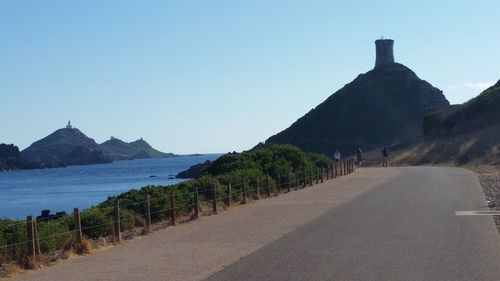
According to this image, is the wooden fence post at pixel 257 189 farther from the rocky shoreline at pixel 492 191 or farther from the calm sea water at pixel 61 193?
the calm sea water at pixel 61 193

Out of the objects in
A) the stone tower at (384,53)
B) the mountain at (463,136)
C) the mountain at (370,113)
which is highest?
the stone tower at (384,53)

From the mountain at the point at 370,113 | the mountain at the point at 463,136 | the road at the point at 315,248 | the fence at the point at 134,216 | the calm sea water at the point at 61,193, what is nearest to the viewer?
the road at the point at 315,248

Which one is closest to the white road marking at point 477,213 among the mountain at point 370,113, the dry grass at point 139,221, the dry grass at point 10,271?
the dry grass at point 139,221

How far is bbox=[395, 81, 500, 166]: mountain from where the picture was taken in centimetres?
6753

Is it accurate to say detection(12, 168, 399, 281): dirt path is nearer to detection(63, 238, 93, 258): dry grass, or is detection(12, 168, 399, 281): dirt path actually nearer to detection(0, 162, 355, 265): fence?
detection(63, 238, 93, 258): dry grass

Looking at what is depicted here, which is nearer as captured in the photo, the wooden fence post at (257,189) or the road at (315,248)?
the road at (315,248)

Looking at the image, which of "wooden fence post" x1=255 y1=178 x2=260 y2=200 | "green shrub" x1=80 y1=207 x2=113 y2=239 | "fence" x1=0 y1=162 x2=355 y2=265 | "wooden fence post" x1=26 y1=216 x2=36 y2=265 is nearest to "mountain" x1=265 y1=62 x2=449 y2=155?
"fence" x1=0 y1=162 x2=355 y2=265

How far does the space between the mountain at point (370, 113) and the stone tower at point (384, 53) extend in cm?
95

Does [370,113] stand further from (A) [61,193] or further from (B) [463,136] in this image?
(A) [61,193]

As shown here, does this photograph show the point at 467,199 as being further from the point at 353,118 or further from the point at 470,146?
the point at 353,118

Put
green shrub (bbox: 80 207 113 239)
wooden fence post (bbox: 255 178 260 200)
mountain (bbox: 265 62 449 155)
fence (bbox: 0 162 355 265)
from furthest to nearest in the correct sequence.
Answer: mountain (bbox: 265 62 449 155), wooden fence post (bbox: 255 178 260 200), green shrub (bbox: 80 207 113 239), fence (bbox: 0 162 355 265)

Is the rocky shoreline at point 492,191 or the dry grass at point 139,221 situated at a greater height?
the dry grass at point 139,221

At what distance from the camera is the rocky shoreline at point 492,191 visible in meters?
24.7

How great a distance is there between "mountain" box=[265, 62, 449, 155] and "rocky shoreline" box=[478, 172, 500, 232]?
264 feet
